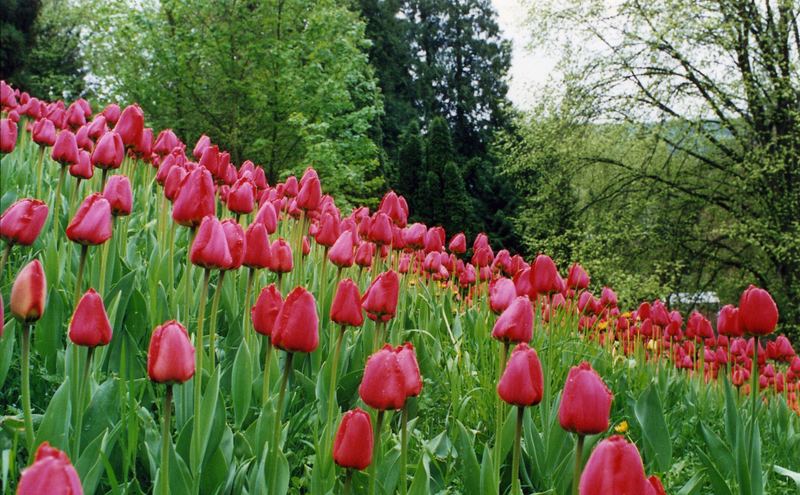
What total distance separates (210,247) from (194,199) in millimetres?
262

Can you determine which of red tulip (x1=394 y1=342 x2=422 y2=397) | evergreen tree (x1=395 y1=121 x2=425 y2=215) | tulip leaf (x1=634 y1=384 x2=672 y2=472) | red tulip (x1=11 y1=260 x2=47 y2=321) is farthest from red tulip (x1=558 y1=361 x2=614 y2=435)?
evergreen tree (x1=395 y1=121 x2=425 y2=215)

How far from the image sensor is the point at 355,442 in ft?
3.69

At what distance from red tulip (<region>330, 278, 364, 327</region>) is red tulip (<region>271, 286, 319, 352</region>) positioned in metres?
0.24

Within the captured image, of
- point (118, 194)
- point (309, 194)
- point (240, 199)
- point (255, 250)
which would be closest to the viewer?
point (255, 250)

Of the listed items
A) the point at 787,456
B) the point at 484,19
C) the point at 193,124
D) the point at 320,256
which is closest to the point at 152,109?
the point at 193,124

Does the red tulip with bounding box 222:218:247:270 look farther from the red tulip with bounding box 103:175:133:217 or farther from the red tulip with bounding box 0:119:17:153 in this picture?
the red tulip with bounding box 0:119:17:153

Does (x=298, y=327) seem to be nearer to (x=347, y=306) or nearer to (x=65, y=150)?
(x=347, y=306)

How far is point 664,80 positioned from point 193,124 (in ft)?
32.8

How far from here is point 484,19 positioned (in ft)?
116

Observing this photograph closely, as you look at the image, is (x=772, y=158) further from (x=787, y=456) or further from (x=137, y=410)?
(x=137, y=410)

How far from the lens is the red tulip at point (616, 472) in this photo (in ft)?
2.62

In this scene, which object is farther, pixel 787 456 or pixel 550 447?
pixel 787 456

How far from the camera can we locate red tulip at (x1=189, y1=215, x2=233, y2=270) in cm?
149

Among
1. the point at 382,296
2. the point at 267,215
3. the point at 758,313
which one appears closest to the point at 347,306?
the point at 382,296
